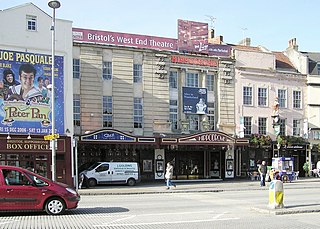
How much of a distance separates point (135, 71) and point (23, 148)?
469 inches

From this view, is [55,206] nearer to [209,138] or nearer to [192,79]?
[209,138]

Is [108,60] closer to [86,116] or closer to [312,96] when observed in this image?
[86,116]

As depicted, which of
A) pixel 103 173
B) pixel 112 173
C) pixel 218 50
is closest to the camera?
pixel 103 173

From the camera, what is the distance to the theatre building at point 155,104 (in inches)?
1346

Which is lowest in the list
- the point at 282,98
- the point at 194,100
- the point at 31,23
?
the point at 194,100

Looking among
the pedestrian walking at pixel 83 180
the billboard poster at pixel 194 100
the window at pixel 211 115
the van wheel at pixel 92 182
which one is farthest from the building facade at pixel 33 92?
the window at pixel 211 115

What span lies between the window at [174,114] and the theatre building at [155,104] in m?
0.08

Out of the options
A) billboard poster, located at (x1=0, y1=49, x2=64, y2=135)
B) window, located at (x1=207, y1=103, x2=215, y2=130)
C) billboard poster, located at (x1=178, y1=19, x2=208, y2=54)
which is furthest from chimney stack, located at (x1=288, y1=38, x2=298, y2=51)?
billboard poster, located at (x1=0, y1=49, x2=64, y2=135)

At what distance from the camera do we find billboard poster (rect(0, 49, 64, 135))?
27312 mm

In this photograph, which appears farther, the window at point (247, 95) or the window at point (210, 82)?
the window at point (247, 95)

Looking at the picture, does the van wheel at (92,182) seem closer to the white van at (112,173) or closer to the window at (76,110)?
the white van at (112,173)

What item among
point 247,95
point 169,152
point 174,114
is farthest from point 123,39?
point 247,95

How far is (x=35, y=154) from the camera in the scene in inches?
1106

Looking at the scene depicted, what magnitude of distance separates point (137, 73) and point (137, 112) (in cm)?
302
